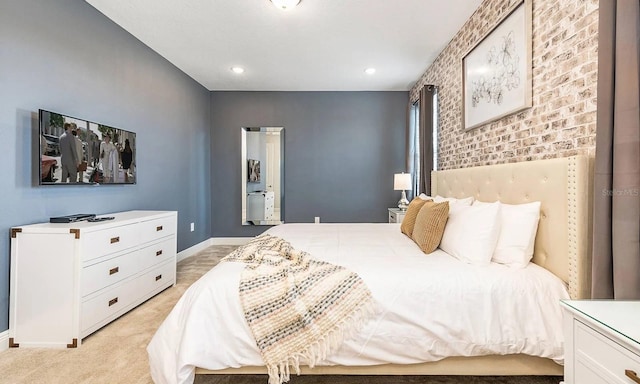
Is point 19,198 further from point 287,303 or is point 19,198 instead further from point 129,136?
point 287,303

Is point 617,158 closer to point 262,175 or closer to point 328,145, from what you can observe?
point 328,145

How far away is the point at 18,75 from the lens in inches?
78.4

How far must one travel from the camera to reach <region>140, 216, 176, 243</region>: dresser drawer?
8.51ft

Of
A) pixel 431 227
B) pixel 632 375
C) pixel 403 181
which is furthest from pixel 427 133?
pixel 632 375

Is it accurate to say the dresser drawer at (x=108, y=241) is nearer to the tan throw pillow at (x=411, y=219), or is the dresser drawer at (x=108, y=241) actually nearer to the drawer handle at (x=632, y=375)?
the tan throw pillow at (x=411, y=219)

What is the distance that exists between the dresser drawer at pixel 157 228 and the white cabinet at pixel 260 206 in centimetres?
197

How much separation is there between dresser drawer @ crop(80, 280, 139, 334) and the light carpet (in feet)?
0.37

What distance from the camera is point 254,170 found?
16.3 ft

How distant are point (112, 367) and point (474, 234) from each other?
2352 millimetres

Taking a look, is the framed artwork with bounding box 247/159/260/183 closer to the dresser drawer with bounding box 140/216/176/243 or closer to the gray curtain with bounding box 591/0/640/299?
the dresser drawer with bounding box 140/216/176/243

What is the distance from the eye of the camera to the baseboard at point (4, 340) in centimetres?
191

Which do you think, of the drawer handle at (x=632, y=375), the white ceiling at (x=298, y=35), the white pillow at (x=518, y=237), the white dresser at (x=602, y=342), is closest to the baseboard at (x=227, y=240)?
the white ceiling at (x=298, y=35)

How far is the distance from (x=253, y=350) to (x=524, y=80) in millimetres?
2384

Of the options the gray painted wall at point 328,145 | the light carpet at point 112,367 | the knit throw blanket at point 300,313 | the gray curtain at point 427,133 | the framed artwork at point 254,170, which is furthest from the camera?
the framed artwork at point 254,170
